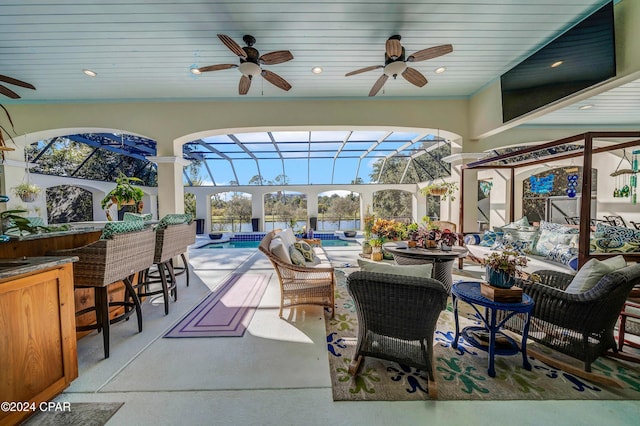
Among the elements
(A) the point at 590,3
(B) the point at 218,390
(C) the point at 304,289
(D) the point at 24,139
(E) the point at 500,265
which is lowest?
(B) the point at 218,390

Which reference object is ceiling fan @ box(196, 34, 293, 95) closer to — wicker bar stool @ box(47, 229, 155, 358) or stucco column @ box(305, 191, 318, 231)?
wicker bar stool @ box(47, 229, 155, 358)

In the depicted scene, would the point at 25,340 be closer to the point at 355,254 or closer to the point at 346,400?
the point at 346,400

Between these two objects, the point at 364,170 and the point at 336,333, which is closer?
the point at 336,333

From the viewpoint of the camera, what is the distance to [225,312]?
115 inches

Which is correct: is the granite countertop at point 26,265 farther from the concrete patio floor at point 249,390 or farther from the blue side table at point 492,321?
the blue side table at point 492,321

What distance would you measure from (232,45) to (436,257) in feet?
11.7

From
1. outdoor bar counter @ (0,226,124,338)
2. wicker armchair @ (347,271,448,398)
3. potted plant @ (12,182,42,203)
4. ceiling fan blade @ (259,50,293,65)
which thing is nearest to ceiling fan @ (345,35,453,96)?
ceiling fan blade @ (259,50,293,65)

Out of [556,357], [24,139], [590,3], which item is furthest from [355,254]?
[24,139]

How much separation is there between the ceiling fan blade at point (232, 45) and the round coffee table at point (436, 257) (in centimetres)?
324

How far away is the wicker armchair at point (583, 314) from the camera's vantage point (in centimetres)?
171

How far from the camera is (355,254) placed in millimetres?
6176

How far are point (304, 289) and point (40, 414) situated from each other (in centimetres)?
209

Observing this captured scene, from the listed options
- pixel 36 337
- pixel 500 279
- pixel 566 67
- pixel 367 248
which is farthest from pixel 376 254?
pixel 36 337

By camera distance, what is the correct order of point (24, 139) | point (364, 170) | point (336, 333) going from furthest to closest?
point (364, 170)
point (24, 139)
point (336, 333)
